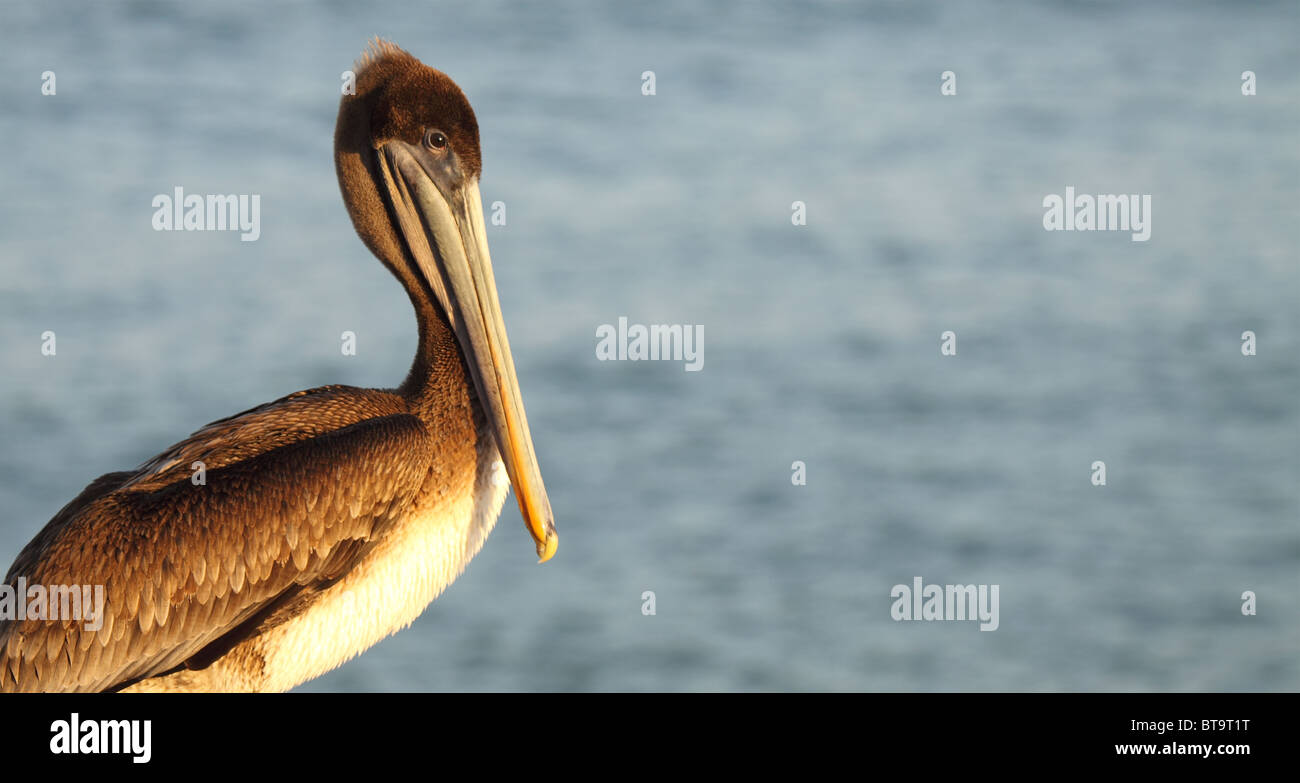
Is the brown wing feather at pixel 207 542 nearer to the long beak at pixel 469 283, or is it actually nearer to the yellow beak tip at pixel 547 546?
the long beak at pixel 469 283

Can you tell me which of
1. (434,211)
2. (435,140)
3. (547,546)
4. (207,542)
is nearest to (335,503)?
(207,542)

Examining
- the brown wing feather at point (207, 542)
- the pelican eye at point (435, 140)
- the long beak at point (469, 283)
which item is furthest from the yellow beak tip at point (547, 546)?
the pelican eye at point (435, 140)

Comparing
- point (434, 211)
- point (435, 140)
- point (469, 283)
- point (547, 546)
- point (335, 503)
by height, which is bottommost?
point (547, 546)

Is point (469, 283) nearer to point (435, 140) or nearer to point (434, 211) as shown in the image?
point (434, 211)

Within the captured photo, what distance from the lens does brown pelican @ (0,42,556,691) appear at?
16.0 ft

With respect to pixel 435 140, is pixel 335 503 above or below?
below

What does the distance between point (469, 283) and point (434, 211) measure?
26 centimetres

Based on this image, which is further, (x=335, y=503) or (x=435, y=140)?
(x=435, y=140)

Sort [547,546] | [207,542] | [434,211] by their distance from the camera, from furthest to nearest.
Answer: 1. [434,211]
2. [547,546]
3. [207,542]

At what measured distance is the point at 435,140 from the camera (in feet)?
17.2

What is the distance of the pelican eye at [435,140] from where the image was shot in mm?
5223

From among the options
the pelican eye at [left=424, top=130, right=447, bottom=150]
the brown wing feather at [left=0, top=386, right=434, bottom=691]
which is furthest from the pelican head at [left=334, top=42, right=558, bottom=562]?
the brown wing feather at [left=0, top=386, right=434, bottom=691]

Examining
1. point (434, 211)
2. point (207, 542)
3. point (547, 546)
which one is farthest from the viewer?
point (434, 211)

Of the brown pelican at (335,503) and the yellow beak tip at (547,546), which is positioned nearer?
the brown pelican at (335,503)
